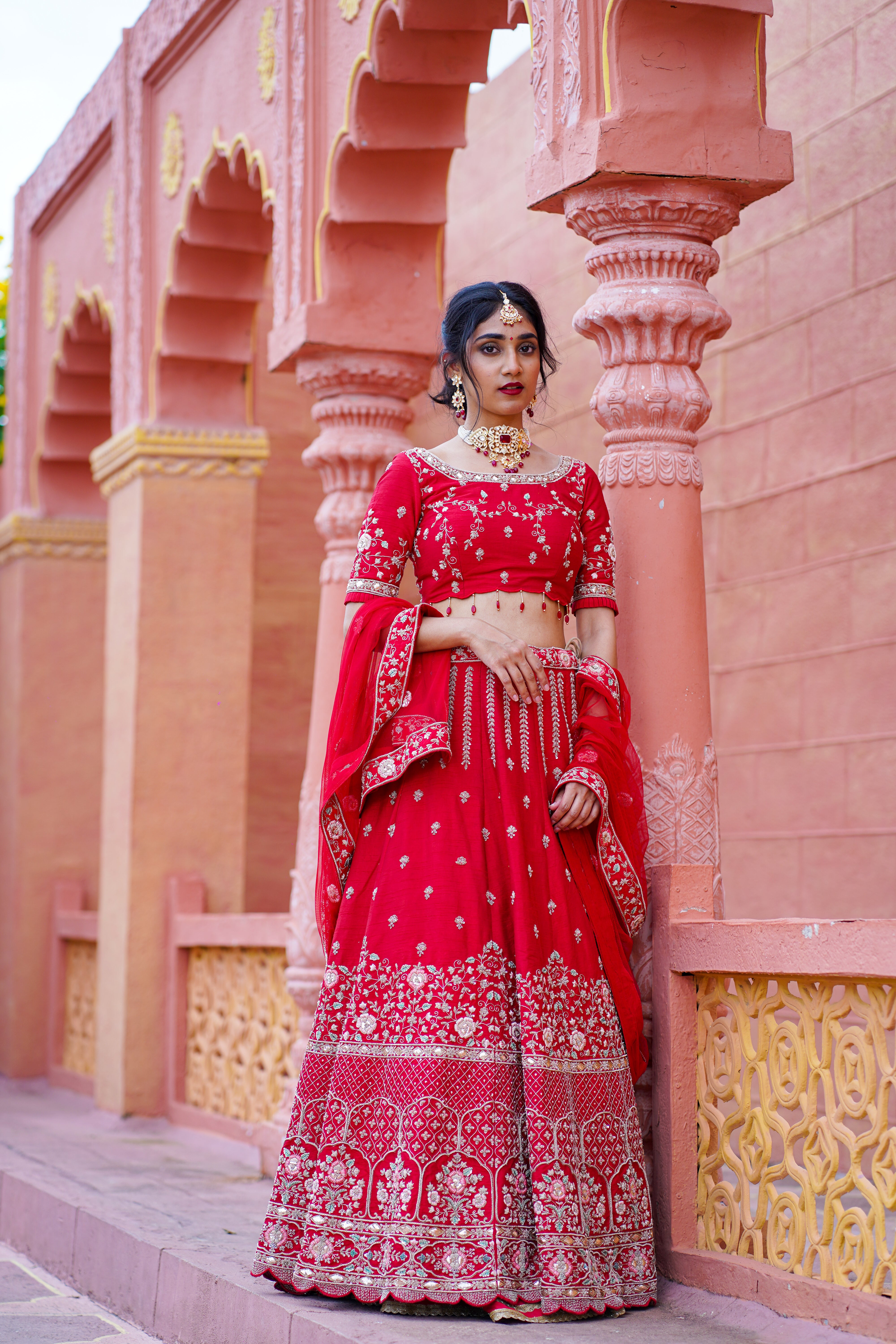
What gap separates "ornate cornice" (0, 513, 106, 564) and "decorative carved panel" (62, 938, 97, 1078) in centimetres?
203

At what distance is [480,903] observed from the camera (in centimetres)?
344

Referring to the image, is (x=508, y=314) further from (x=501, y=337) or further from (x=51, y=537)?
(x=51, y=537)

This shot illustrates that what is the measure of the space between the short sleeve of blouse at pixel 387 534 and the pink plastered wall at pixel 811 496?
1.97 metres

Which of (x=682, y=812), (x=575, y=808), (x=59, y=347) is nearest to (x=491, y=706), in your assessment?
(x=575, y=808)

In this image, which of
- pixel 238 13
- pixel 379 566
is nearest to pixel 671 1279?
pixel 379 566

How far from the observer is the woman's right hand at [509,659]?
3.50m

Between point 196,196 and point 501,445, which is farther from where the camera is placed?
point 196,196

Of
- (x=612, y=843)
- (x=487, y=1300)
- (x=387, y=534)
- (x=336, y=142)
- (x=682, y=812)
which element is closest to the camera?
→ (x=487, y=1300)

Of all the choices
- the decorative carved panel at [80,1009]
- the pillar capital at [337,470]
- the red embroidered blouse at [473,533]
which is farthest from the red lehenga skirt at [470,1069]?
the decorative carved panel at [80,1009]

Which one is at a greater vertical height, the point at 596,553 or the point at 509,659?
the point at 596,553

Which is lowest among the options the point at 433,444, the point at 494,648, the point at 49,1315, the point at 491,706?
the point at 49,1315

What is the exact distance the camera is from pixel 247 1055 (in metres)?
6.40

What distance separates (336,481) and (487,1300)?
3.04 meters

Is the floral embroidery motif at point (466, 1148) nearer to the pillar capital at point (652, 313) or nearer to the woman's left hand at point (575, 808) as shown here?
the woman's left hand at point (575, 808)
